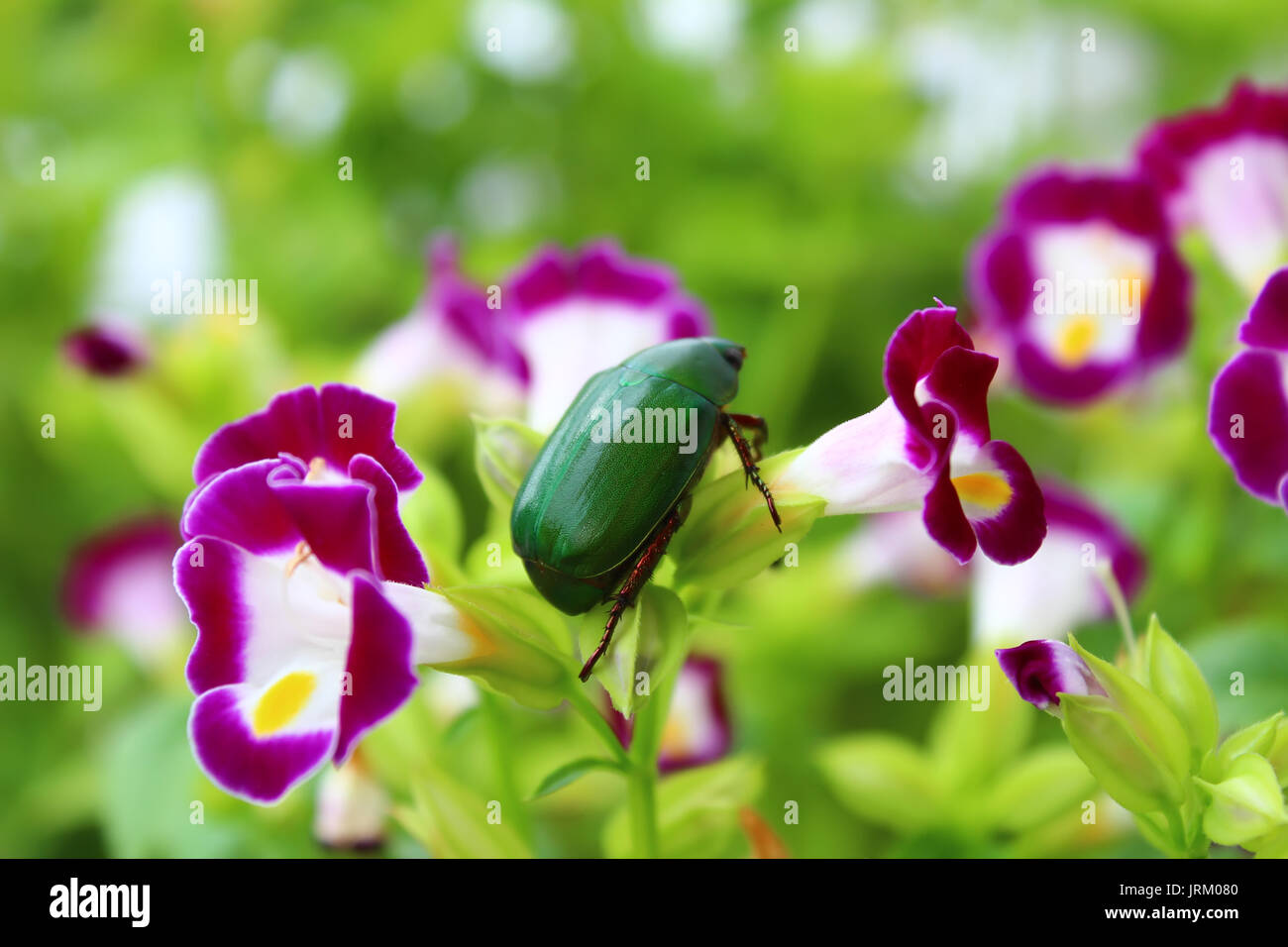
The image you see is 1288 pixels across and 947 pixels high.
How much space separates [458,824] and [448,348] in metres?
0.40

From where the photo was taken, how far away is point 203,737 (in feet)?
1.68

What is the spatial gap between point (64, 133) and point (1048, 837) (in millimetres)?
1652

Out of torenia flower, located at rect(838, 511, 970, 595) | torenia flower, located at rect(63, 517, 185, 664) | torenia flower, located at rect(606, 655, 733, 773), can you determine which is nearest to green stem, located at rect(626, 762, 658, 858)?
torenia flower, located at rect(606, 655, 733, 773)

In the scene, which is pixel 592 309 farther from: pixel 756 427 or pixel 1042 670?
pixel 1042 670

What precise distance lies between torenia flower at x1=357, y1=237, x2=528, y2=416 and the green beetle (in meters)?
0.29

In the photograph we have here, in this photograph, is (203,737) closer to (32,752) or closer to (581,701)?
(581,701)

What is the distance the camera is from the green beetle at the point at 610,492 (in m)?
0.53

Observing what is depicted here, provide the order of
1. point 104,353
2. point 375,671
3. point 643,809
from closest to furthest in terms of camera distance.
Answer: point 375,671 < point 643,809 < point 104,353

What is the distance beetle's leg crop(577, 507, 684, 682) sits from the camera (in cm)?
53

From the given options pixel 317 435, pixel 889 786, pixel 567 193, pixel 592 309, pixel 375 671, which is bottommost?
pixel 889 786

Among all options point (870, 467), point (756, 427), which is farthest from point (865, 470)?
point (756, 427)

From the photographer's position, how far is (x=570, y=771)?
0.57 metres
